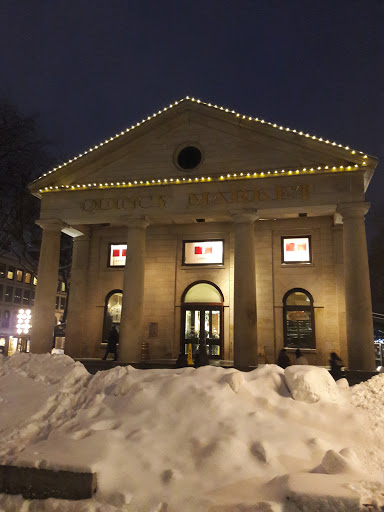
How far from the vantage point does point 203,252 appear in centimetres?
2178

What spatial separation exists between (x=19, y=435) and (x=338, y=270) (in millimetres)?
16934

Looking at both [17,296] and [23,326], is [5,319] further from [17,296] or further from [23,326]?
[23,326]

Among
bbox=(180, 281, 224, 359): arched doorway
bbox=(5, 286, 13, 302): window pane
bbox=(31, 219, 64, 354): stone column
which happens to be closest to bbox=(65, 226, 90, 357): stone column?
bbox=(31, 219, 64, 354): stone column

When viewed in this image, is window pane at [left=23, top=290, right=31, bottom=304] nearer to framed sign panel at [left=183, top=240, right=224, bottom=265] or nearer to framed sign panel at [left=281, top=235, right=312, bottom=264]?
framed sign panel at [left=183, top=240, right=224, bottom=265]

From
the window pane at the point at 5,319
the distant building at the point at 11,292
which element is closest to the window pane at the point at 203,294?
the distant building at the point at 11,292

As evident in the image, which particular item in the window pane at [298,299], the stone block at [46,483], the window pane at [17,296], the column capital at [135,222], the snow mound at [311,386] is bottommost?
the stone block at [46,483]

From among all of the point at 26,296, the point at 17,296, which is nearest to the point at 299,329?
the point at 17,296

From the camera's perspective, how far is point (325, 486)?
4512 millimetres

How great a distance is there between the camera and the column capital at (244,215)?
58.1ft

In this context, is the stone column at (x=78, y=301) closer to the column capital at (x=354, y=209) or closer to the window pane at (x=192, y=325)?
the window pane at (x=192, y=325)

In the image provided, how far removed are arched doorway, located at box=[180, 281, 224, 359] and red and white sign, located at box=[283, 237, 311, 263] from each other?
4.18 m

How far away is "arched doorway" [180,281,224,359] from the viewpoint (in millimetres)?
20812

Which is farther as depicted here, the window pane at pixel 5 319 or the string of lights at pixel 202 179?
the window pane at pixel 5 319

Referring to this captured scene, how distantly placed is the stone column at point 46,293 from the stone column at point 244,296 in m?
9.15
